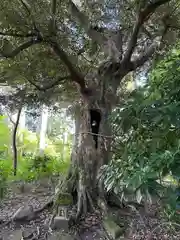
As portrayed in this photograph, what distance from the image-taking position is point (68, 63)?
4.21 meters

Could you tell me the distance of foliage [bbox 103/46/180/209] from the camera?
1134mm

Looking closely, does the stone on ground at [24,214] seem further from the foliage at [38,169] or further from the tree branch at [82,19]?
the tree branch at [82,19]

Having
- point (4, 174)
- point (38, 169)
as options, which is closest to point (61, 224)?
point (4, 174)

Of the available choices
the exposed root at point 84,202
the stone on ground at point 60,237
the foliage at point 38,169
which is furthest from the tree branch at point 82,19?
the stone on ground at point 60,237

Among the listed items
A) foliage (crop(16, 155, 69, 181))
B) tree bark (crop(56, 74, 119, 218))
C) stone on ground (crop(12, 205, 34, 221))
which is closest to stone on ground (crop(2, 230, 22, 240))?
stone on ground (crop(12, 205, 34, 221))

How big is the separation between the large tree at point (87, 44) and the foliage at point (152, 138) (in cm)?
244

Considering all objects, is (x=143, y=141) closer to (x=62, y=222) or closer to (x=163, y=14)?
(x=62, y=222)

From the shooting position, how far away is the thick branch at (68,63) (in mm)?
3990

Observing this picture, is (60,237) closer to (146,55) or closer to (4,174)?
(4,174)

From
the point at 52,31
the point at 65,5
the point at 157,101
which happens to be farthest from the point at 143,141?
the point at 65,5

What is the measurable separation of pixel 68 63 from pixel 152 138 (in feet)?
10.1

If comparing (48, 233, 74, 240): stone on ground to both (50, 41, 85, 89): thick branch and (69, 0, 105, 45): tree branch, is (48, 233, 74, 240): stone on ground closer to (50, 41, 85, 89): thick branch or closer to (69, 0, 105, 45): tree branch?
(50, 41, 85, 89): thick branch

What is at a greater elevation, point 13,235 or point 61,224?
point 61,224

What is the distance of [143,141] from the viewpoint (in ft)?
4.74
